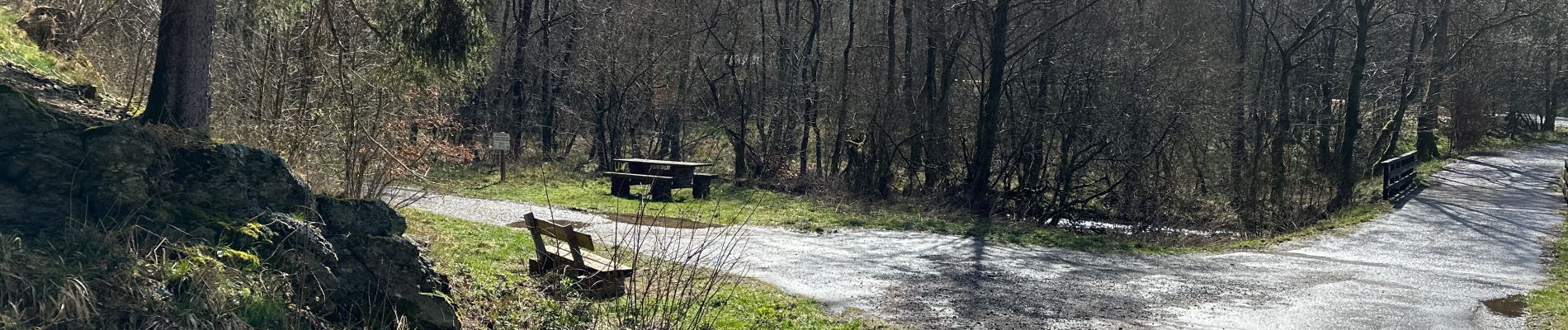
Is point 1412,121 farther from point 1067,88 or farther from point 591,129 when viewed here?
point 591,129

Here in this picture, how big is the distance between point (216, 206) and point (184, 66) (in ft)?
8.59

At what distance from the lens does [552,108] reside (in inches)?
1419

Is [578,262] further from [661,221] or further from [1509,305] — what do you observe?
[1509,305]

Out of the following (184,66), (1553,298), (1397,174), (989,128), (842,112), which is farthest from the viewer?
(842,112)

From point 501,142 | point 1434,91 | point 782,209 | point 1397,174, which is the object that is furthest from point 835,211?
point 1434,91

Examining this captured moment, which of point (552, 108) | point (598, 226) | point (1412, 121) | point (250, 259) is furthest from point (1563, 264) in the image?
point (552, 108)

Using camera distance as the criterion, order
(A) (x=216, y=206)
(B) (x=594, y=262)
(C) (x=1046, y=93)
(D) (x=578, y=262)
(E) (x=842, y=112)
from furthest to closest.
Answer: (E) (x=842, y=112), (C) (x=1046, y=93), (B) (x=594, y=262), (D) (x=578, y=262), (A) (x=216, y=206)

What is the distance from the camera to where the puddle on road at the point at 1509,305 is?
34.1 feet

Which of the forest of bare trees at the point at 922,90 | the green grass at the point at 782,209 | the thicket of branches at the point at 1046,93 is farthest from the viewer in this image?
the thicket of branches at the point at 1046,93

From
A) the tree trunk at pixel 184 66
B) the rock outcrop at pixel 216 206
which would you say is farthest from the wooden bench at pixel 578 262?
the tree trunk at pixel 184 66

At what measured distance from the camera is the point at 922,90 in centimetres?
2509

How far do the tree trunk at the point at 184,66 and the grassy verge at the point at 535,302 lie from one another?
2221mm

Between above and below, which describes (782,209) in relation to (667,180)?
below

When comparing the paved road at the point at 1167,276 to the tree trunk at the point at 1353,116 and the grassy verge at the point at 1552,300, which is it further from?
the tree trunk at the point at 1353,116
